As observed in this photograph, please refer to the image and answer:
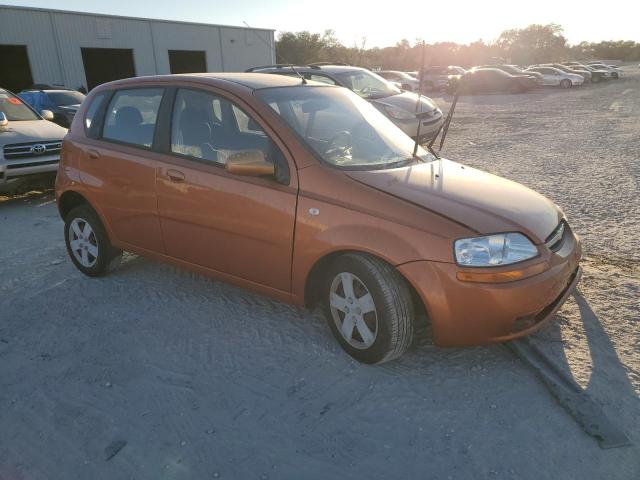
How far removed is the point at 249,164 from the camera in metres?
3.11

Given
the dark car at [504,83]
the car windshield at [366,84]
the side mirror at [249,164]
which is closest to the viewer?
the side mirror at [249,164]

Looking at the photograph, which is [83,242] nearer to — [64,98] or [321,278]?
[321,278]

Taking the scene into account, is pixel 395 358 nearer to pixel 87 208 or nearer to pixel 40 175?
pixel 87 208

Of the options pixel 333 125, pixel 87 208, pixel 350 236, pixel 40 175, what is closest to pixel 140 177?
pixel 87 208

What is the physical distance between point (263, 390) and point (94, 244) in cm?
240

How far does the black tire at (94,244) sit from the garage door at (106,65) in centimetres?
2801

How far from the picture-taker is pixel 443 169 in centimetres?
360

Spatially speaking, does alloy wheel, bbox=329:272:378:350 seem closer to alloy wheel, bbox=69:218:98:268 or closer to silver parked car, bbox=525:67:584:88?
alloy wheel, bbox=69:218:98:268

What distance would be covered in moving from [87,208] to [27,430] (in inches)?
89.7

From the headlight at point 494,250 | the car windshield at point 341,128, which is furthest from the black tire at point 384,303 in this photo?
the car windshield at point 341,128

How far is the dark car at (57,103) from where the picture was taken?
13320 mm

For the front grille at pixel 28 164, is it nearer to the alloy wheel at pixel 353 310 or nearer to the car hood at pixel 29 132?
the car hood at pixel 29 132

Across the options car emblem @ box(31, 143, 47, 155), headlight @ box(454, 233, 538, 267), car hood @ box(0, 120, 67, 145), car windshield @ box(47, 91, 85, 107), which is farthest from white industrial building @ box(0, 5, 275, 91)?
headlight @ box(454, 233, 538, 267)

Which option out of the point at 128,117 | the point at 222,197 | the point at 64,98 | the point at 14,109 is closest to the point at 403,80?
the point at 64,98
